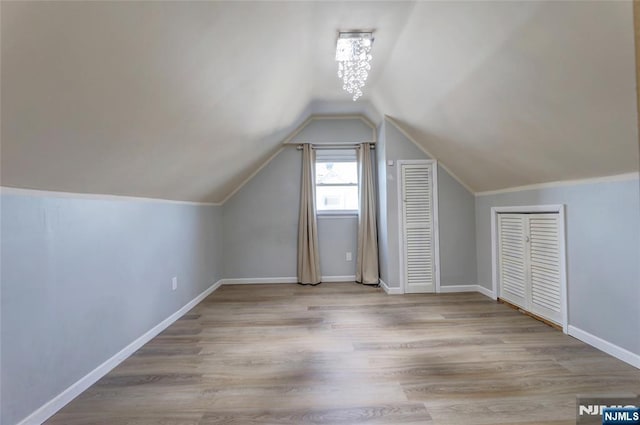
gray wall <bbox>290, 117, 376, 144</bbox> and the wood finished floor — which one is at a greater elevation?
gray wall <bbox>290, 117, 376, 144</bbox>

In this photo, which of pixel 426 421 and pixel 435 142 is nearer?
pixel 426 421

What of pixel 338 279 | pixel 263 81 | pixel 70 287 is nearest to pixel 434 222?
pixel 338 279

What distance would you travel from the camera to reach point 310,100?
142 inches

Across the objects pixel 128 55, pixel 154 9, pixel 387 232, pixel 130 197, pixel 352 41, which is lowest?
pixel 387 232

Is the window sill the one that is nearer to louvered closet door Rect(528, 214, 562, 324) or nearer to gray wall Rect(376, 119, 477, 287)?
gray wall Rect(376, 119, 477, 287)

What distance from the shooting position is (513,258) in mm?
3064

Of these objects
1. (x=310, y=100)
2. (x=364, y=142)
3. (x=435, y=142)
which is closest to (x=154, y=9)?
(x=310, y=100)

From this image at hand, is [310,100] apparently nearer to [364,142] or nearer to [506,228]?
[364,142]

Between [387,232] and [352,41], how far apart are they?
7.08 feet

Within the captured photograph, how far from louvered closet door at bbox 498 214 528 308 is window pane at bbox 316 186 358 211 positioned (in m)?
1.94

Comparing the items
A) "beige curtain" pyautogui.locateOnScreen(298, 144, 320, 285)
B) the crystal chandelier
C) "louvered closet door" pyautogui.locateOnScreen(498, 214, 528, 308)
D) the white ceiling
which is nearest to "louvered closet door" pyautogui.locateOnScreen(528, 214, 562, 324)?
"louvered closet door" pyautogui.locateOnScreen(498, 214, 528, 308)

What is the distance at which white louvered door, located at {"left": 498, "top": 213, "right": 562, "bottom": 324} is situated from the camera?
2520 mm

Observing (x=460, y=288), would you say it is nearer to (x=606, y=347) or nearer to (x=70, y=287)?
(x=606, y=347)

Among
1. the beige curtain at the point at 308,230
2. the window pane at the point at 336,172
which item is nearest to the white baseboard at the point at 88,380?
the beige curtain at the point at 308,230
